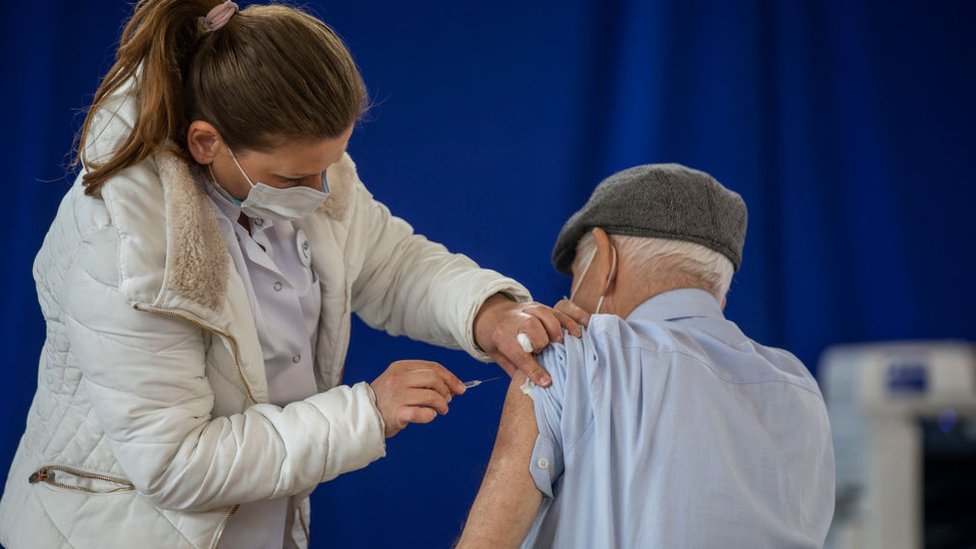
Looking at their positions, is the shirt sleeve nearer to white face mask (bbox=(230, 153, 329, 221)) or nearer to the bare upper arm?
the bare upper arm

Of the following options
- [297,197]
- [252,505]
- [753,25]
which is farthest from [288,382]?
[753,25]

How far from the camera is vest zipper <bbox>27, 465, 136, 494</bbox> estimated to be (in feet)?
5.14

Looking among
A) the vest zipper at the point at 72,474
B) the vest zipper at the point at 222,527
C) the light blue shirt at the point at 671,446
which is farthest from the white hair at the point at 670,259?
the vest zipper at the point at 72,474

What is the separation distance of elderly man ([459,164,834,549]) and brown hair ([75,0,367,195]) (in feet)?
1.60

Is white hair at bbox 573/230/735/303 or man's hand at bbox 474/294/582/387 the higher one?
white hair at bbox 573/230/735/303

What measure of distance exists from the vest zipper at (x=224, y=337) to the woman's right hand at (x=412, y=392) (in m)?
0.19

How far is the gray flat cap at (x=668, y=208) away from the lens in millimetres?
1621

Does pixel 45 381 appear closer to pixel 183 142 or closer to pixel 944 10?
pixel 183 142

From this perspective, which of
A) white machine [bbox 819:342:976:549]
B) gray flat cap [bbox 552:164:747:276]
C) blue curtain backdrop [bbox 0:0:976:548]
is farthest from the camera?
blue curtain backdrop [bbox 0:0:976:548]

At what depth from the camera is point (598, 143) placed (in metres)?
2.81

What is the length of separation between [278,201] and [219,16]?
0.28 m

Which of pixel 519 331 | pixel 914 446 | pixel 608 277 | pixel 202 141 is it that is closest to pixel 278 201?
pixel 202 141

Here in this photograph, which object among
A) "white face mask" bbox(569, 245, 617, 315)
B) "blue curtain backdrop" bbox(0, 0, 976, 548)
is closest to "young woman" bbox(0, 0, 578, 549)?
"white face mask" bbox(569, 245, 617, 315)

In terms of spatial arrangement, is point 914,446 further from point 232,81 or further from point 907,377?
point 232,81
